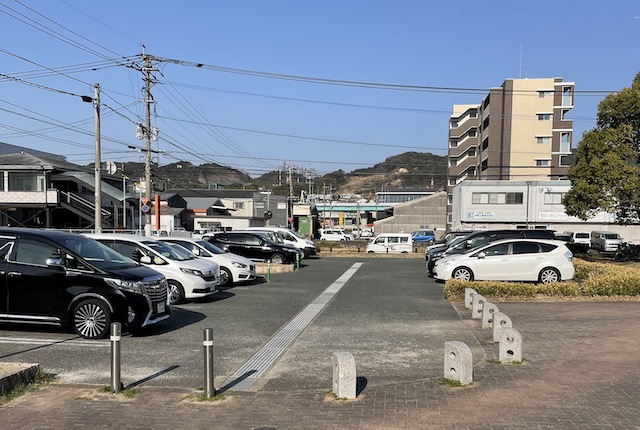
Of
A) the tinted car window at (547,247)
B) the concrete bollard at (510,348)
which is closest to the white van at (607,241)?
the tinted car window at (547,247)

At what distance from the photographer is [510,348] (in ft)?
21.1

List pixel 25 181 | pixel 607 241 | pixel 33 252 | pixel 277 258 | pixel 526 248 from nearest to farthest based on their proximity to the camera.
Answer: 1. pixel 33 252
2. pixel 526 248
3. pixel 277 258
4. pixel 25 181
5. pixel 607 241

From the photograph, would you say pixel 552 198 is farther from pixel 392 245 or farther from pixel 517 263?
pixel 517 263

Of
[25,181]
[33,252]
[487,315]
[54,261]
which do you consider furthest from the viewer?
[25,181]

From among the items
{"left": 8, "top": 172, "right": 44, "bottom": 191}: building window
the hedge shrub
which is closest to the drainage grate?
the hedge shrub

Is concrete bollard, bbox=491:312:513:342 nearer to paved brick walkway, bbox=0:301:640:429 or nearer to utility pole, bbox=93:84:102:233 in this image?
paved brick walkway, bbox=0:301:640:429

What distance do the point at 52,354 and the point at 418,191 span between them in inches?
4778

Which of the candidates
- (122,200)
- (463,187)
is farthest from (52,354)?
(463,187)

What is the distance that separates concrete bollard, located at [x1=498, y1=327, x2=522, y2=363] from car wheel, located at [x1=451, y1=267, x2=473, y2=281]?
28.0ft

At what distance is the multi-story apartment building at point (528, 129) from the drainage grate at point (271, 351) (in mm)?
47059

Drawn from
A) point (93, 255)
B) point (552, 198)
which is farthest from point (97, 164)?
point (552, 198)

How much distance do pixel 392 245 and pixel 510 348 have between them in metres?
28.4

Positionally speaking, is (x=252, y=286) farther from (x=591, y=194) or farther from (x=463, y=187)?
(x=463, y=187)

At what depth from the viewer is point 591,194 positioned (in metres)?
23.4
